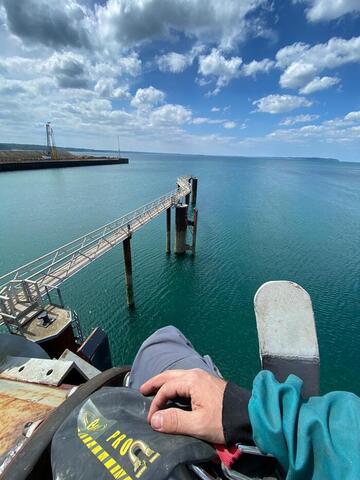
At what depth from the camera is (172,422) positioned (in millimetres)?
1362

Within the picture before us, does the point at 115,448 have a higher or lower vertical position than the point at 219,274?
higher

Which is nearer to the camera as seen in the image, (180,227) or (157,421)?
(157,421)

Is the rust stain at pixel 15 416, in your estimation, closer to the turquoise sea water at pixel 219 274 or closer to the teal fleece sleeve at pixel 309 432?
the teal fleece sleeve at pixel 309 432

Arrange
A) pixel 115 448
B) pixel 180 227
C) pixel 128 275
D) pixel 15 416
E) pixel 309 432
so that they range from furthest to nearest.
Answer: pixel 180 227 → pixel 128 275 → pixel 15 416 → pixel 115 448 → pixel 309 432

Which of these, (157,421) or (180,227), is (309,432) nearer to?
(157,421)

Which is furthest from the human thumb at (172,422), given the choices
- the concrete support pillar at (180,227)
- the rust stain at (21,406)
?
the concrete support pillar at (180,227)

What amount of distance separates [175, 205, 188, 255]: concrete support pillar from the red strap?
21489 millimetres

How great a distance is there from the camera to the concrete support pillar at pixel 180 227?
22562 millimetres

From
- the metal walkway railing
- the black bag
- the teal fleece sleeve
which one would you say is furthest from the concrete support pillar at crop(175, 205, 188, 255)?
the teal fleece sleeve

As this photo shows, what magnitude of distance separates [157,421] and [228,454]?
1.38 ft

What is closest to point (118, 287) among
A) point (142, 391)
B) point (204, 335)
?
point (204, 335)

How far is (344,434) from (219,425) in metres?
0.61

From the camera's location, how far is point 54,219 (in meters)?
32.8

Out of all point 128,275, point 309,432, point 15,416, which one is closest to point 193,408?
point 309,432
